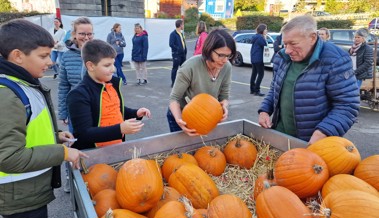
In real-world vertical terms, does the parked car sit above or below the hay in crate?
above

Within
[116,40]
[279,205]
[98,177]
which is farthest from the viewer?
[116,40]

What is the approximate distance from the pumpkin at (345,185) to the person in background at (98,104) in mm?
1198

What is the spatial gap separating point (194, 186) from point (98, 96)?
103 centimetres

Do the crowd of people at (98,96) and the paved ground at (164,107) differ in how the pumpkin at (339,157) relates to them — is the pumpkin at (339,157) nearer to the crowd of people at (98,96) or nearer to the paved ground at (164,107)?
the crowd of people at (98,96)

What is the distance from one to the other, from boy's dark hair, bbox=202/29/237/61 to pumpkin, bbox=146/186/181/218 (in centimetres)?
127

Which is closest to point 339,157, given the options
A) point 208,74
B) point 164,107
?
point 208,74

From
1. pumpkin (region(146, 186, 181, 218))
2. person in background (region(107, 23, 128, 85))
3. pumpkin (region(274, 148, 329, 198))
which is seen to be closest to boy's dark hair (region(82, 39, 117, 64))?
pumpkin (region(146, 186, 181, 218))

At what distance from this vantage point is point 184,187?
1719 millimetres

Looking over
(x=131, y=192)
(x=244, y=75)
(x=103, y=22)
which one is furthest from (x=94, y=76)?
(x=103, y=22)

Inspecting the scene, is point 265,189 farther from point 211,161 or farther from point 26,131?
point 26,131

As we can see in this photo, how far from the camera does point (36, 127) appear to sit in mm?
1647

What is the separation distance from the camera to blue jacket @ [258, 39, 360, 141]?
2121mm

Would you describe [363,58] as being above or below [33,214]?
above

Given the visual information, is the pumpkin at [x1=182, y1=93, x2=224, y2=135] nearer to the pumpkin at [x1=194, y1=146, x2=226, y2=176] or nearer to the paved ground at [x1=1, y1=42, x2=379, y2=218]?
the pumpkin at [x1=194, y1=146, x2=226, y2=176]
